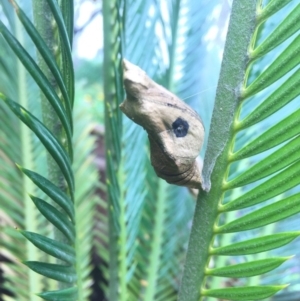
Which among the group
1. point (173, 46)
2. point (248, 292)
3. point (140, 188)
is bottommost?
point (248, 292)

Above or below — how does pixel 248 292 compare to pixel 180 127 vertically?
below

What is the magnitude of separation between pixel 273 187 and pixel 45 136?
0.71 feet

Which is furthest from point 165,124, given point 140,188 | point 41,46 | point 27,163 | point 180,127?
point 27,163

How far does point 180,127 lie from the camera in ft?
1.17

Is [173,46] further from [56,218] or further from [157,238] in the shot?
[56,218]

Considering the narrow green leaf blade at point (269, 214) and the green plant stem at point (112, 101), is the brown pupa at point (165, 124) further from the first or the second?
the green plant stem at point (112, 101)

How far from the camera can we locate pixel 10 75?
0.77m

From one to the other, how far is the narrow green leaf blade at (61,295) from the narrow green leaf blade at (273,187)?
7.7 inches

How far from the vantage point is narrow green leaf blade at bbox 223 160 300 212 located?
37cm

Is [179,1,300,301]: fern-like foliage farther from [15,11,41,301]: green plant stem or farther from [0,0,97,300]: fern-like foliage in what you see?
[15,11,41,301]: green plant stem

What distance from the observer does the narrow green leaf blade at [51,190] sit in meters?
0.35

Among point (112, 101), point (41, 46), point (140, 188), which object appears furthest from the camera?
point (140, 188)

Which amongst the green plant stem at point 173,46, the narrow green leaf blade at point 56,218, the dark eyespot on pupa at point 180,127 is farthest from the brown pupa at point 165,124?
the green plant stem at point 173,46

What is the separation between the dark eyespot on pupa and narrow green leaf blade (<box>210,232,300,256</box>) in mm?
134
